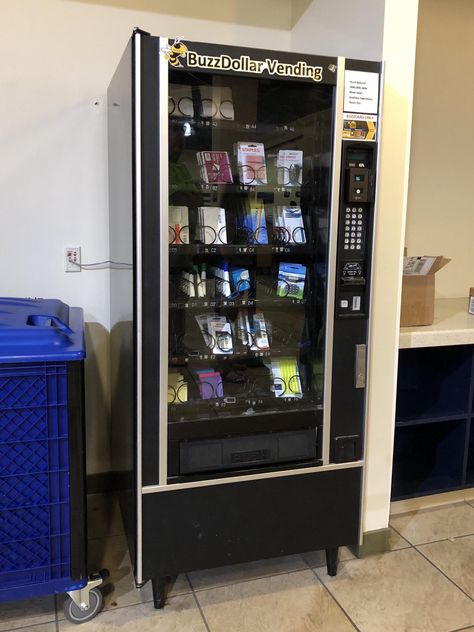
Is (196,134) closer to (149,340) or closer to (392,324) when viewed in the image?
(149,340)

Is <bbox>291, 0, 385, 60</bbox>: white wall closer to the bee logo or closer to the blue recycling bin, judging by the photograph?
the bee logo

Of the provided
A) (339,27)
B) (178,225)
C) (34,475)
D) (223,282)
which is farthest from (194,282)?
(339,27)

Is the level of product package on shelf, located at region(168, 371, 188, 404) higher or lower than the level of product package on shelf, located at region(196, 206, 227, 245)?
lower

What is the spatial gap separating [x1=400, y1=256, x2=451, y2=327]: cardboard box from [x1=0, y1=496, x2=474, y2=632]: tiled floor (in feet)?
3.25

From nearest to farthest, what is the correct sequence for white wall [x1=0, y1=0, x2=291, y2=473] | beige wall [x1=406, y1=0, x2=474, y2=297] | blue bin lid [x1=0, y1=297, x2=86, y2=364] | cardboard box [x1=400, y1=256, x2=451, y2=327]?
blue bin lid [x1=0, y1=297, x2=86, y2=364]
white wall [x1=0, y1=0, x2=291, y2=473]
cardboard box [x1=400, y1=256, x2=451, y2=327]
beige wall [x1=406, y1=0, x2=474, y2=297]

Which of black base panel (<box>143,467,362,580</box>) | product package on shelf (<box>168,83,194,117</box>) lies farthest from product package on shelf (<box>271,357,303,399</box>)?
product package on shelf (<box>168,83,194,117</box>)

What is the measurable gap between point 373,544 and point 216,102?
1885 mm

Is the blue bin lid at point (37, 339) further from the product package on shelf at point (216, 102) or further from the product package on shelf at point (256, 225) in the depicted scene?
the product package on shelf at point (216, 102)

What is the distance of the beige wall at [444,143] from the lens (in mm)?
3168

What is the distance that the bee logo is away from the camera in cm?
178

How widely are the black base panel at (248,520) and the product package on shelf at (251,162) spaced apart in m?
1.11

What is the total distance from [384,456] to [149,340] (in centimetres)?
113

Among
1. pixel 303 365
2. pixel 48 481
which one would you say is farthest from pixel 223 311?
pixel 48 481

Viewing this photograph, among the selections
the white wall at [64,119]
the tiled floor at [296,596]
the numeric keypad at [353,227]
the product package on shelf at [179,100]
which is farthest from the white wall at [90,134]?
the product package on shelf at [179,100]
